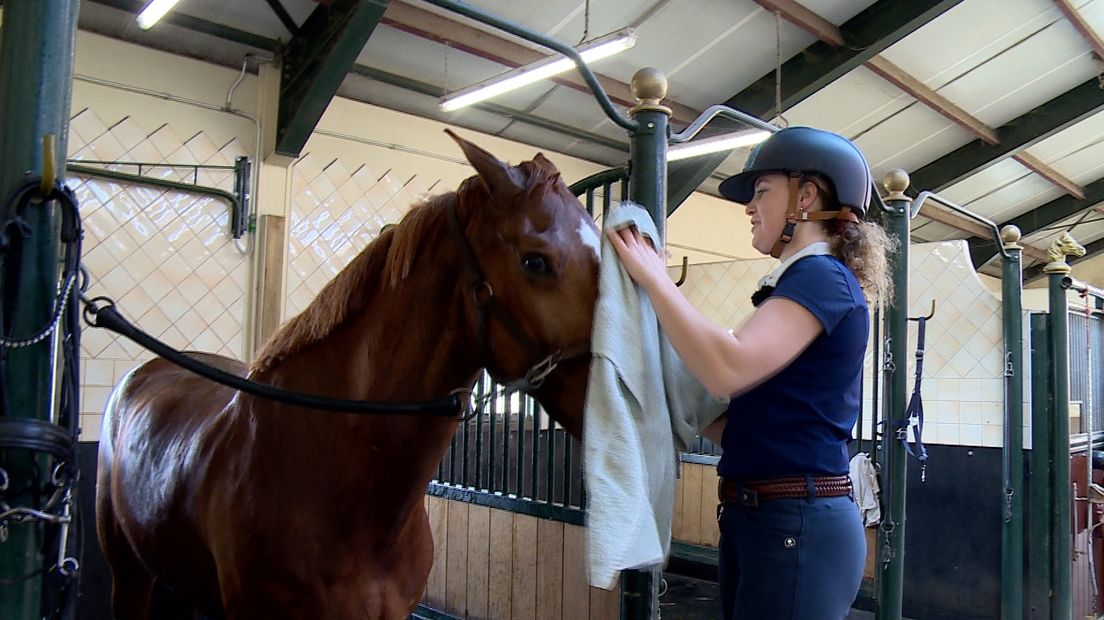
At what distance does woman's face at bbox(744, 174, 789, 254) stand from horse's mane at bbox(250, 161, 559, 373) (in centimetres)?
38

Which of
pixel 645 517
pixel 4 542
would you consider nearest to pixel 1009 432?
pixel 645 517

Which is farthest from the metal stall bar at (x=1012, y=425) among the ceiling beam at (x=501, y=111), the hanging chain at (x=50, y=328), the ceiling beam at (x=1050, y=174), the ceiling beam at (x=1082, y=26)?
the ceiling beam at (x=1050, y=174)

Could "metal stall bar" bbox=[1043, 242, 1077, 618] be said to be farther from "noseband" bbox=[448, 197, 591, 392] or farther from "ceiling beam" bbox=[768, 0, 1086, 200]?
"noseband" bbox=[448, 197, 591, 392]

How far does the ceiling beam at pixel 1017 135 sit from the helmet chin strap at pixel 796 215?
29.4 feet

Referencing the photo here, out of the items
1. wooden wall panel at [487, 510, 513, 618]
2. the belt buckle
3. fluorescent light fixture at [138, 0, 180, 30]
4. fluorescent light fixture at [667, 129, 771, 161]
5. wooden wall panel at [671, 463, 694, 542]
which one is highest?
fluorescent light fixture at [667, 129, 771, 161]

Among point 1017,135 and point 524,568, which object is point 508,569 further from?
point 1017,135

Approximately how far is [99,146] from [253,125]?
0.97 metres

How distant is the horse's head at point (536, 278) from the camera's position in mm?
1277

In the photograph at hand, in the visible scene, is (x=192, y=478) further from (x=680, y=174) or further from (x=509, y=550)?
(x=680, y=174)

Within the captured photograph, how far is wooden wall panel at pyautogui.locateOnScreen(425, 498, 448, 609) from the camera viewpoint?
2.94 m

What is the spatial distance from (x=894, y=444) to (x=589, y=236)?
5.98 feet

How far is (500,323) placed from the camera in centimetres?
136

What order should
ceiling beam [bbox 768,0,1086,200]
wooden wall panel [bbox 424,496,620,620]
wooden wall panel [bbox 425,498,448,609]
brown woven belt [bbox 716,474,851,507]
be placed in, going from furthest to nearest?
ceiling beam [bbox 768,0,1086,200] < wooden wall panel [bbox 425,498,448,609] < wooden wall panel [bbox 424,496,620,620] < brown woven belt [bbox 716,474,851,507]

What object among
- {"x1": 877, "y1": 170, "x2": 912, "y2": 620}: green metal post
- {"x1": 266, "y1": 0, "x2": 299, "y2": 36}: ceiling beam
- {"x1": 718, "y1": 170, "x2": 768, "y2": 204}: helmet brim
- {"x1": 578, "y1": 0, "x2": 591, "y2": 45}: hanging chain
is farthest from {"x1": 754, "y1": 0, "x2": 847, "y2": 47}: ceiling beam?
{"x1": 718, "y1": 170, "x2": 768, "y2": 204}: helmet brim
